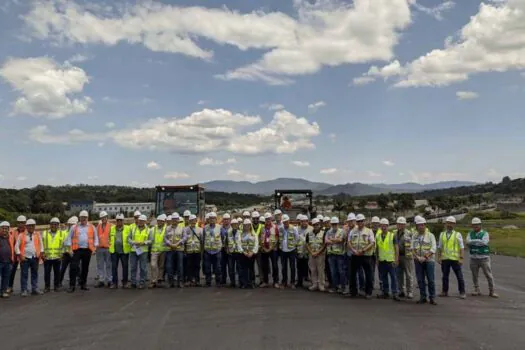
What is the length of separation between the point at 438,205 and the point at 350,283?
345ft

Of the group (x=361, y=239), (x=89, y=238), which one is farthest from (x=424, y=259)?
(x=89, y=238)

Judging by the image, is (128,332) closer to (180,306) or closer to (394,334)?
(180,306)

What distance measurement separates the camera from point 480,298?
37.4 ft

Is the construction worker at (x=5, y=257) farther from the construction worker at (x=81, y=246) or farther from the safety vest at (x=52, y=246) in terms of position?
the construction worker at (x=81, y=246)

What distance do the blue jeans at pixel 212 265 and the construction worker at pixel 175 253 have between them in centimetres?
68

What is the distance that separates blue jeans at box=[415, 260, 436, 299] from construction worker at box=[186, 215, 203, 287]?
5389 millimetres

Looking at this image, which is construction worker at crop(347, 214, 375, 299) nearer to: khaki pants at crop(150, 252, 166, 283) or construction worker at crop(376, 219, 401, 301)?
construction worker at crop(376, 219, 401, 301)

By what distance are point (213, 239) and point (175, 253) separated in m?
1.03

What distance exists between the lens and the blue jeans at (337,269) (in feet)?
37.4

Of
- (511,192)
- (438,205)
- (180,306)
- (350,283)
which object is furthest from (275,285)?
(511,192)

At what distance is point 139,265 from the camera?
40.5ft

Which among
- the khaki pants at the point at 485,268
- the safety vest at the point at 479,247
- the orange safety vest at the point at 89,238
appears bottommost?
the khaki pants at the point at 485,268

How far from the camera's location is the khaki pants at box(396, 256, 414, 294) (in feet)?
35.8

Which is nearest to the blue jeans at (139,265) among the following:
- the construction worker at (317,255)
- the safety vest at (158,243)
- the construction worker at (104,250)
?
the safety vest at (158,243)
